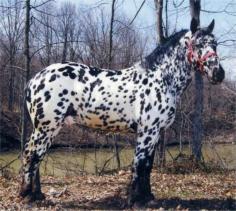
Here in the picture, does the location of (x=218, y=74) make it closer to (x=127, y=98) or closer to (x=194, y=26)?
(x=194, y=26)

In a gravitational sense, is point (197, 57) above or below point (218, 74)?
above

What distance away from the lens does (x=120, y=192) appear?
684 cm

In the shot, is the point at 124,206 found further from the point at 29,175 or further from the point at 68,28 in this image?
the point at 68,28

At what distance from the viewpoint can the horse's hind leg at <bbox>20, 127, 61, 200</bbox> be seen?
6094mm

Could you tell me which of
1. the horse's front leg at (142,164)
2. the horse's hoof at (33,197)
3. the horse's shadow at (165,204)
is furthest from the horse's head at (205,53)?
the horse's hoof at (33,197)

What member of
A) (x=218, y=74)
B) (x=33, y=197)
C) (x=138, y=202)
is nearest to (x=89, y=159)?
(x=33, y=197)

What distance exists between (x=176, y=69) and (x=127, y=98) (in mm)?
788

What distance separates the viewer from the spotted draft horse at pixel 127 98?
5.91 meters

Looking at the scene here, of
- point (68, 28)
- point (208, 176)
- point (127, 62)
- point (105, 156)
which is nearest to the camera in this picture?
point (208, 176)

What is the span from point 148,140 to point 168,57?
1.18m

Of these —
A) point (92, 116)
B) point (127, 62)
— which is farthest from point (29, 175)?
point (127, 62)

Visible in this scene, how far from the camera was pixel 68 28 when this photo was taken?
33.4 meters

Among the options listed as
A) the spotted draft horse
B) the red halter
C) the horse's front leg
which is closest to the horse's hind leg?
the spotted draft horse

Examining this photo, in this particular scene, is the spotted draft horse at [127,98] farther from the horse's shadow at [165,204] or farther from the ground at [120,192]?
the ground at [120,192]
